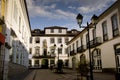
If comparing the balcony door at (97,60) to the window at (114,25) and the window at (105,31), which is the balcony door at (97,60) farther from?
the window at (114,25)

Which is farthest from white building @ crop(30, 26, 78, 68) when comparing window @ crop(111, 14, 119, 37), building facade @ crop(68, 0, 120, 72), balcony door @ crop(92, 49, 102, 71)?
window @ crop(111, 14, 119, 37)

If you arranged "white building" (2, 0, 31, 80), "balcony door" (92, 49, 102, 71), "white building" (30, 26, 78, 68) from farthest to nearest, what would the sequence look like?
"white building" (30, 26, 78, 68) → "balcony door" (92, 49, 102, 71) → "white building" (2, 0, 31, 80)

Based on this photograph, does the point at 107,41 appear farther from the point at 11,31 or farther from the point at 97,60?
the point at 11,31

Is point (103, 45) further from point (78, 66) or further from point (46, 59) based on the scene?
point (46, 59)

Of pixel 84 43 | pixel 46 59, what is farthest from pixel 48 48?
pixel 84 43

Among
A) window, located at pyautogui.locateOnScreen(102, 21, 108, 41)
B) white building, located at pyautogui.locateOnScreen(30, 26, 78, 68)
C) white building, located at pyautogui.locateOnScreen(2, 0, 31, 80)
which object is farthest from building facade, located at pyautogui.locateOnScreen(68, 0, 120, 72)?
white building, located at pyautogui.locateOnScreen(30, 26, 78, 68)

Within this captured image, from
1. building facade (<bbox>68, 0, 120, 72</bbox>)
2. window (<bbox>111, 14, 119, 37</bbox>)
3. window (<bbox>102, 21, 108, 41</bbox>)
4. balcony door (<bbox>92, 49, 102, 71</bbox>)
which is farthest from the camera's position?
balcony door (<bbox>92, 49, 102, 71</bbox>)

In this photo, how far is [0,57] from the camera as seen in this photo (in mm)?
10281

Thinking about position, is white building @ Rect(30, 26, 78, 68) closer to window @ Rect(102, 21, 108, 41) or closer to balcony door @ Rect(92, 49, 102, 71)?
balcony door @ Rect(92, 49, 102, 71)

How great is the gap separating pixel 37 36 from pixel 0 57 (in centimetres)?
4162

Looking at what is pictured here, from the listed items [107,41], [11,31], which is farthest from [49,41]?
[11,31]

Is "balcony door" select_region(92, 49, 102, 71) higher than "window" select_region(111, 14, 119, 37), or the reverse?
"window" select_region(111, 14, 119, 37)

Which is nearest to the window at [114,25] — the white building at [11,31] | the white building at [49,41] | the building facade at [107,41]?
the building facade at [107,41]

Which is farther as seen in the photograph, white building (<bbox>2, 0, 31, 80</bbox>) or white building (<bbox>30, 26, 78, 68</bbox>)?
white building (<bbox>30, 26, 78, 68</bbox>)
